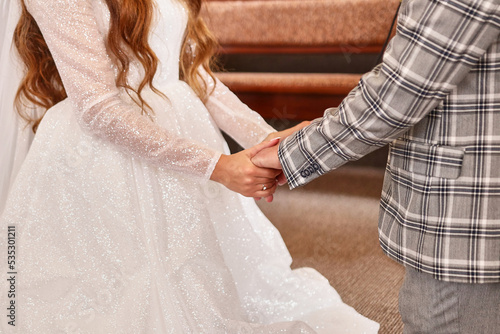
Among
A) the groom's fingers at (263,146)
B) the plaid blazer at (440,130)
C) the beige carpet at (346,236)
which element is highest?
the plaid blazer at (440,130)

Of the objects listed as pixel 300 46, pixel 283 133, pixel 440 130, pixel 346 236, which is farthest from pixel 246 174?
pixel 300 46

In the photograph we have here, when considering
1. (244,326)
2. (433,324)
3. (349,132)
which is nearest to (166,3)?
(349,132)

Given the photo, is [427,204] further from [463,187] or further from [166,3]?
[166,3]

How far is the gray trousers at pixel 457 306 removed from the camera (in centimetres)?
86

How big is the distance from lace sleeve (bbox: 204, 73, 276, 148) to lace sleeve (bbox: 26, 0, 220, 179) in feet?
0.89

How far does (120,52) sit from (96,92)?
0.40 ft

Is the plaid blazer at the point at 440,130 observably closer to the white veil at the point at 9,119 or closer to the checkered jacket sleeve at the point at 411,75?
the checkered jacket sleeve at the point at 411,75

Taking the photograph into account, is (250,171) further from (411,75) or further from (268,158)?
(411,75)

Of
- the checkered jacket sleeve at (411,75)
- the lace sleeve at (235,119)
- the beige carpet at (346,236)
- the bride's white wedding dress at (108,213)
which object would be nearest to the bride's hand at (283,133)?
the lace sleeve at (235,119)

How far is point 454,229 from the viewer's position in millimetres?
825

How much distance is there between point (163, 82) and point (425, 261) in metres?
0.76

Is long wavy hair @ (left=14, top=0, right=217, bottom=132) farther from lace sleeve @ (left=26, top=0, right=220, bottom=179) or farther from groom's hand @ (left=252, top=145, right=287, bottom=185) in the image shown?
groom's hand @ (left=252, top=145, right=287, bottom=185)

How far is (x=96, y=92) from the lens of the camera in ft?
3.72

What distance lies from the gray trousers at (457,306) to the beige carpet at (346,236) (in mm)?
658
